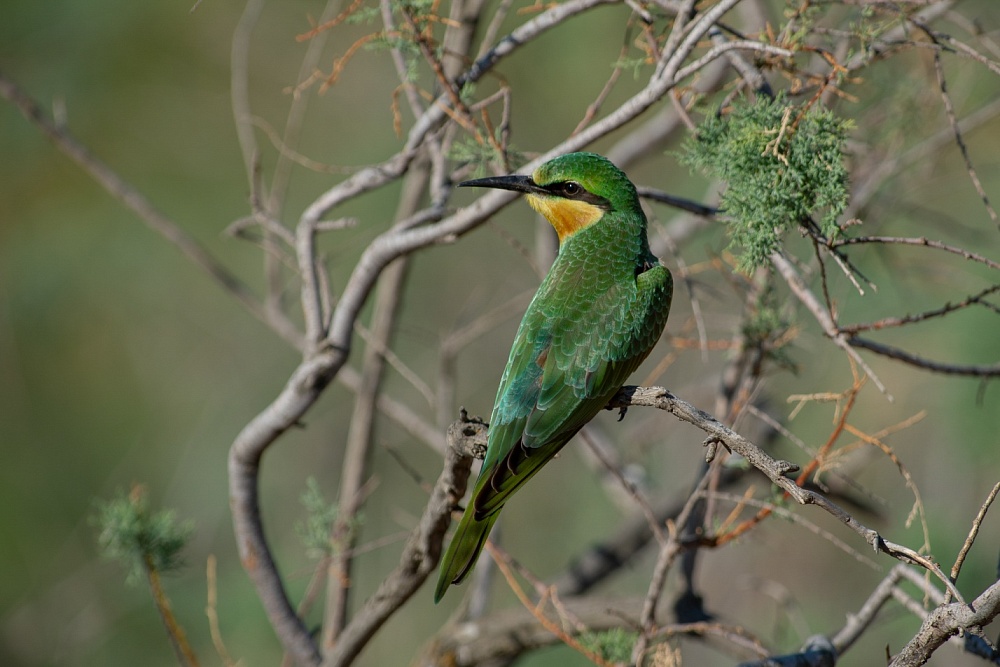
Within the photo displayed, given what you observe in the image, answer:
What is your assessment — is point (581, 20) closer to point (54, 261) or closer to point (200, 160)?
point (200, 160)

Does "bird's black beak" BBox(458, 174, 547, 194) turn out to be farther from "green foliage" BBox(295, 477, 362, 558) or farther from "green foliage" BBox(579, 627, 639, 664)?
"green foliage" BBox(579, 627, 639, 664)

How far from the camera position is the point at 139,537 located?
7.80 feet

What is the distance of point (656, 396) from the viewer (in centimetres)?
163

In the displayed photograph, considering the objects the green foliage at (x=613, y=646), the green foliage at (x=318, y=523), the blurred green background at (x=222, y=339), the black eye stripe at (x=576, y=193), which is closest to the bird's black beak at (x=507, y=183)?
the black eye stripe at (x=576, y=193)

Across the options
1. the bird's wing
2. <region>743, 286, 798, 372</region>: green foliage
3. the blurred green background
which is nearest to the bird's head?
the bird's wing

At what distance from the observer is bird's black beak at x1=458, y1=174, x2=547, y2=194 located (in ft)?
6.84

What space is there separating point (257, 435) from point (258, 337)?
133 inches

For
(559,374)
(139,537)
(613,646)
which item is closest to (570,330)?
(559,374)

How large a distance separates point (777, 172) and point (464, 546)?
95cm

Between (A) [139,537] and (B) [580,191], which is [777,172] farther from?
(A) [139,537]

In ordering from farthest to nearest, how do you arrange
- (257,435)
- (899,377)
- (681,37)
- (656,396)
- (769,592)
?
1. (899,377)
2. (769,592)
3. (257,435)
4. (681,37)
5. (656,396)

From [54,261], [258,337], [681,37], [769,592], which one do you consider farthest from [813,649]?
[54,261]

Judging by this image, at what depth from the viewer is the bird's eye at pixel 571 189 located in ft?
7.62

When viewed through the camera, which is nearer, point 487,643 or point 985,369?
point 985,369
